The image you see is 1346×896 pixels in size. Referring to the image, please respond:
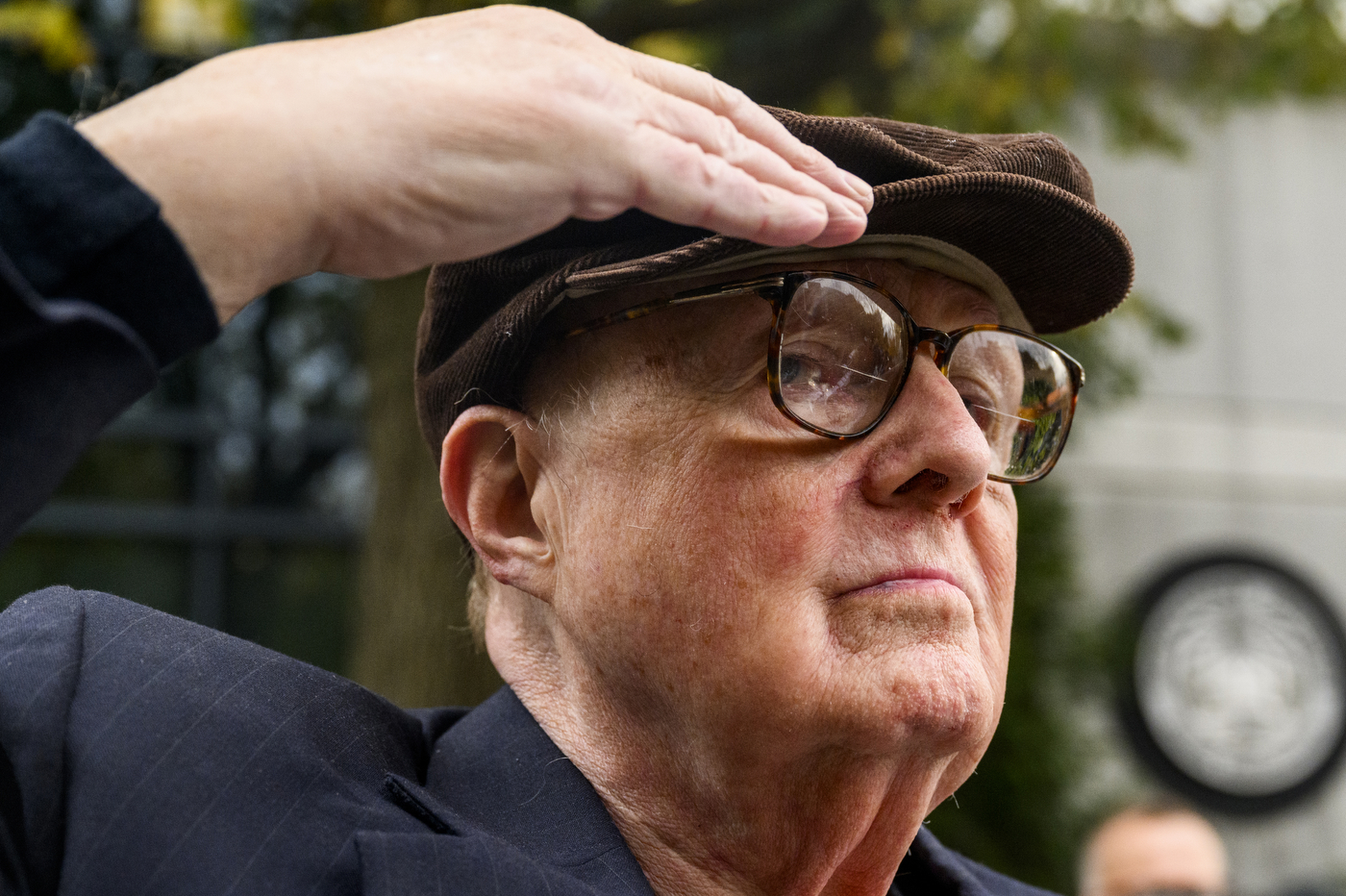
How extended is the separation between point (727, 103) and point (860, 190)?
7.4 inches

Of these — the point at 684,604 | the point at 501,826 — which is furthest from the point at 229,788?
the point at 684,604

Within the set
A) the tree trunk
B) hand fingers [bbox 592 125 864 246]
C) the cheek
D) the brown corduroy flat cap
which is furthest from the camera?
the tree trunk

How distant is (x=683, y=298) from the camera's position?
5.76 ft

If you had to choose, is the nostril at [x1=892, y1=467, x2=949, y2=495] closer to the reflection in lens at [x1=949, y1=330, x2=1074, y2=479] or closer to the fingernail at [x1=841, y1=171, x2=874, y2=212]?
the reflection in lens at [x1=949, y1=330, x2=1074, y2=479]

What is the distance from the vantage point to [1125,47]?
6.00 meters

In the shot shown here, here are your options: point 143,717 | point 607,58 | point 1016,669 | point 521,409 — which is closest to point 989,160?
point 607,58

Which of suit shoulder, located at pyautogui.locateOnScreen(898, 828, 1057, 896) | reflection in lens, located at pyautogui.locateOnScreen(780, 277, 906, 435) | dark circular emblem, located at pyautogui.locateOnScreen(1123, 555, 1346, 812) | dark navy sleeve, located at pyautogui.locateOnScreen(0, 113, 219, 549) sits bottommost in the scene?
dark circular emblem, located at pyautogui.locateOnScreen(1123, 555, 1346, 812)

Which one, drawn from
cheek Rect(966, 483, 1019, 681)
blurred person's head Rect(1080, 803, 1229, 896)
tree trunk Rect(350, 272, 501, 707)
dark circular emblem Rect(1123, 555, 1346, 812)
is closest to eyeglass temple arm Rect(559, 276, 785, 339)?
cheek Rect(966, 483, 1019, 681)

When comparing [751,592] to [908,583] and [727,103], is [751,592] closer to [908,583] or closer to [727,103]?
[908,583]

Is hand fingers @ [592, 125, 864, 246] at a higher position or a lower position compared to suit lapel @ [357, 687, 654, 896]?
higher

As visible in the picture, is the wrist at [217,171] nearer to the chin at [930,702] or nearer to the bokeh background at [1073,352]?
the chin at [930,702]

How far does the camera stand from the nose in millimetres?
1727

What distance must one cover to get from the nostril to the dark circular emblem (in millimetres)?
6692

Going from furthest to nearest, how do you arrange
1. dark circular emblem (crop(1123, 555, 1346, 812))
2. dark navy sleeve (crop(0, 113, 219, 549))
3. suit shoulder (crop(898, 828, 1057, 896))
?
dark circular emblem (crop(1123, 555, 1346, 812)) → suit shoulder (crop(898, 828, 1057, 896)) → dark navy sleeve (crop(0, 113, 219, 549))
